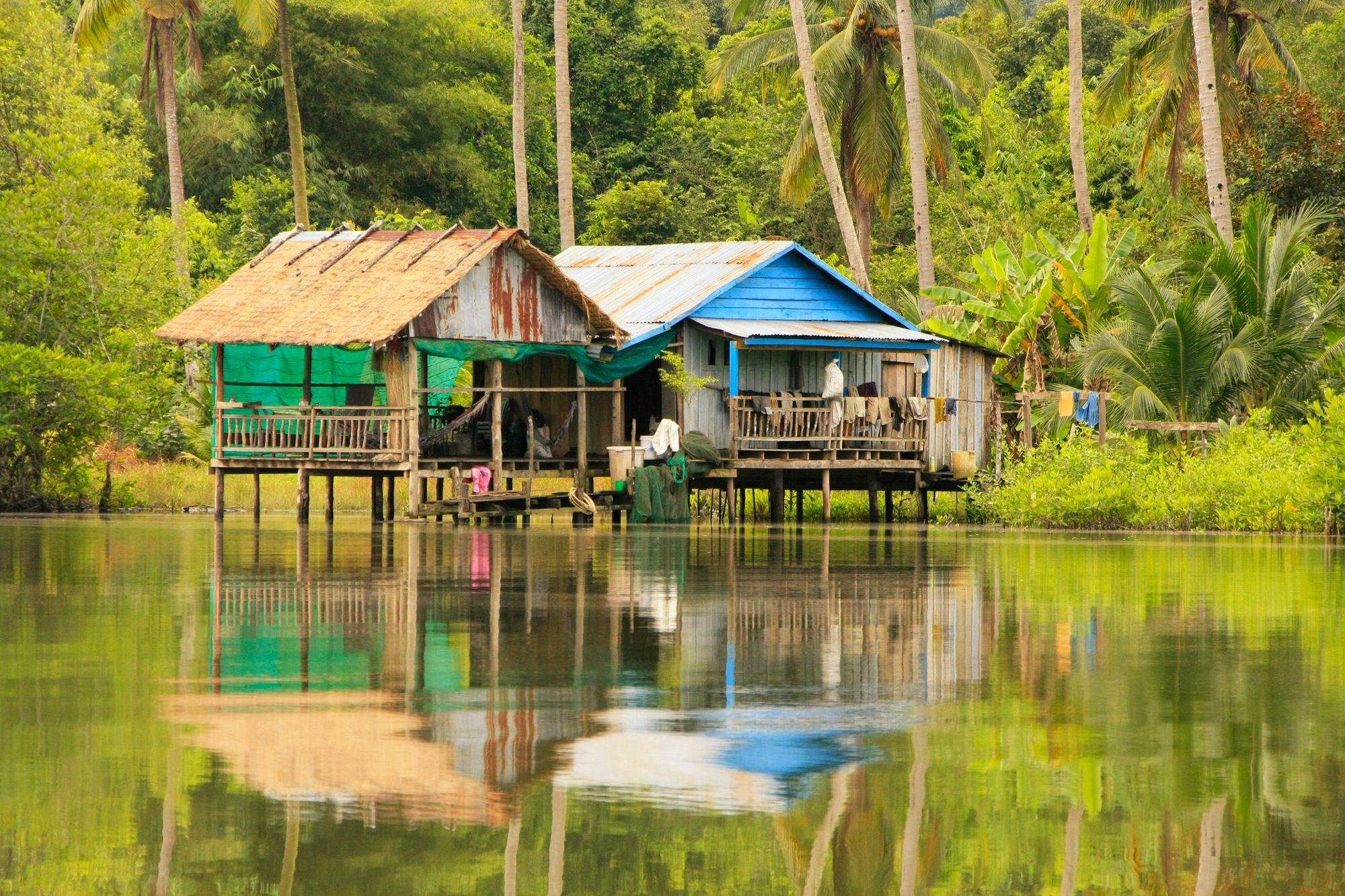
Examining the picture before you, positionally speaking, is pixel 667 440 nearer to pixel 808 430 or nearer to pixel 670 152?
pixel 808 430

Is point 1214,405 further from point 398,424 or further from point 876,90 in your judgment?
point 876,90

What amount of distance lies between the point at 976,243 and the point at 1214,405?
803 inches

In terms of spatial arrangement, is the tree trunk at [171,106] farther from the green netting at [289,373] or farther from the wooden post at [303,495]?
the wooden post at [303,495]

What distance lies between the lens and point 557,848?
5594mm

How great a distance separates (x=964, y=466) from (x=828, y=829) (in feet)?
86.2

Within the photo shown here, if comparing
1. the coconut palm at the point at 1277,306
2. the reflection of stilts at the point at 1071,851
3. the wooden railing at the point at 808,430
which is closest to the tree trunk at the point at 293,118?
the wooden railing at the point at 808,430

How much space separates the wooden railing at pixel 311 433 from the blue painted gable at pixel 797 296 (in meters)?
5.73

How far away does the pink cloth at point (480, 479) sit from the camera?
27953mm

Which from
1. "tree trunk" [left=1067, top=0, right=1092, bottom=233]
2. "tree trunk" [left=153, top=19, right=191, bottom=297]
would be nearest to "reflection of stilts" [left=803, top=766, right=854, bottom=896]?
"tree trunk" [left=1067, top=0, right=1092, bottom=233]

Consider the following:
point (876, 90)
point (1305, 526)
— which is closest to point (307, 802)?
point (1305, 526)

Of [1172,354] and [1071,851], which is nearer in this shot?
[1071,851]

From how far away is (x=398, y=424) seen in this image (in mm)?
27750

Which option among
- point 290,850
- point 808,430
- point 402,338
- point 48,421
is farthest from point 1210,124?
point 290,850

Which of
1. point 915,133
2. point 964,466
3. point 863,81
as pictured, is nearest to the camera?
point 964,466
